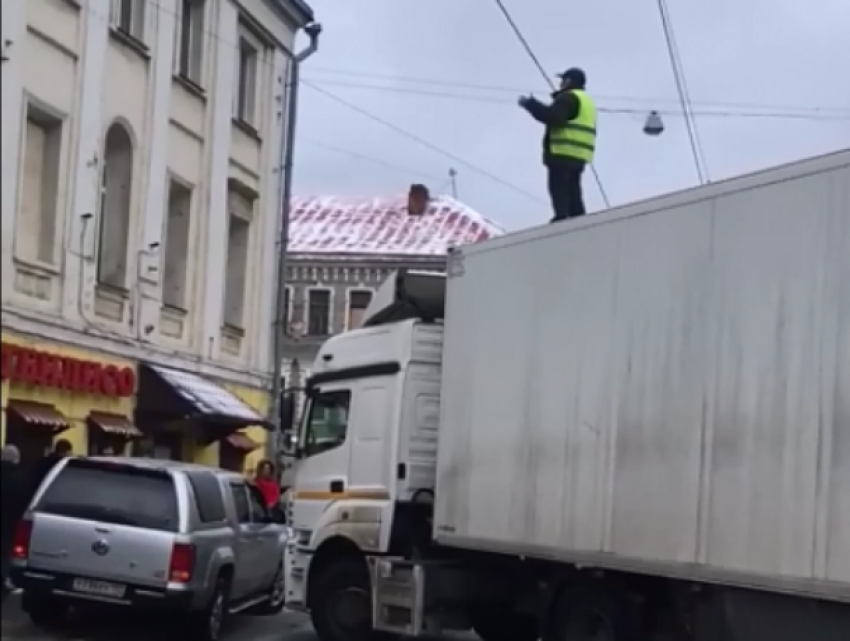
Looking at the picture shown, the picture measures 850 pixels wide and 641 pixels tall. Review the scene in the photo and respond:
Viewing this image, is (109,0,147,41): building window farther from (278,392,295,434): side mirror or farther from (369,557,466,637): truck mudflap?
(369,557,466,637): truck mudflap

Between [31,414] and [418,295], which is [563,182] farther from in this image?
[31,414]

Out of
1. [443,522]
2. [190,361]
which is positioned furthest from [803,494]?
[190,361]

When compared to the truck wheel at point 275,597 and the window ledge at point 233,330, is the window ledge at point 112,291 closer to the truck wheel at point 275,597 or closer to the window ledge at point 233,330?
the window ledge at point 233,330

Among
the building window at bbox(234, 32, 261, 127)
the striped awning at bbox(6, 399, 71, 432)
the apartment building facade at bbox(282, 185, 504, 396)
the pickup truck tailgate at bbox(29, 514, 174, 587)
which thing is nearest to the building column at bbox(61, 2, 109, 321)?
the striped awning at bbox(6, 399, 71, 432)

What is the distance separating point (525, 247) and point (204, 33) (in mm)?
13739

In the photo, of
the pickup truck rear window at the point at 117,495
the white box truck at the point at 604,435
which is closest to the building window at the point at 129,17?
the white box truck at the point at 604,435

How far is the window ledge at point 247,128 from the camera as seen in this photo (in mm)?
24922

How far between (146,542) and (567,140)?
5.63m

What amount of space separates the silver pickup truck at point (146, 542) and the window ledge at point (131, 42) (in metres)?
8.41

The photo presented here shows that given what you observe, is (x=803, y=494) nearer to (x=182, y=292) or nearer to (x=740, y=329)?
(x=740, y=329)

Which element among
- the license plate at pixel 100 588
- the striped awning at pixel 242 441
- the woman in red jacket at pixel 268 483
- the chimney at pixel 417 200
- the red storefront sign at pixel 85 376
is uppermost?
the chimney at pixel 417 200

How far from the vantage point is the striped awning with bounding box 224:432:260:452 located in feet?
78.3

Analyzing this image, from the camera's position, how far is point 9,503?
273 cm

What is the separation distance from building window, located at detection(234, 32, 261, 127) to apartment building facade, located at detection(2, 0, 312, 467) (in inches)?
1.4
